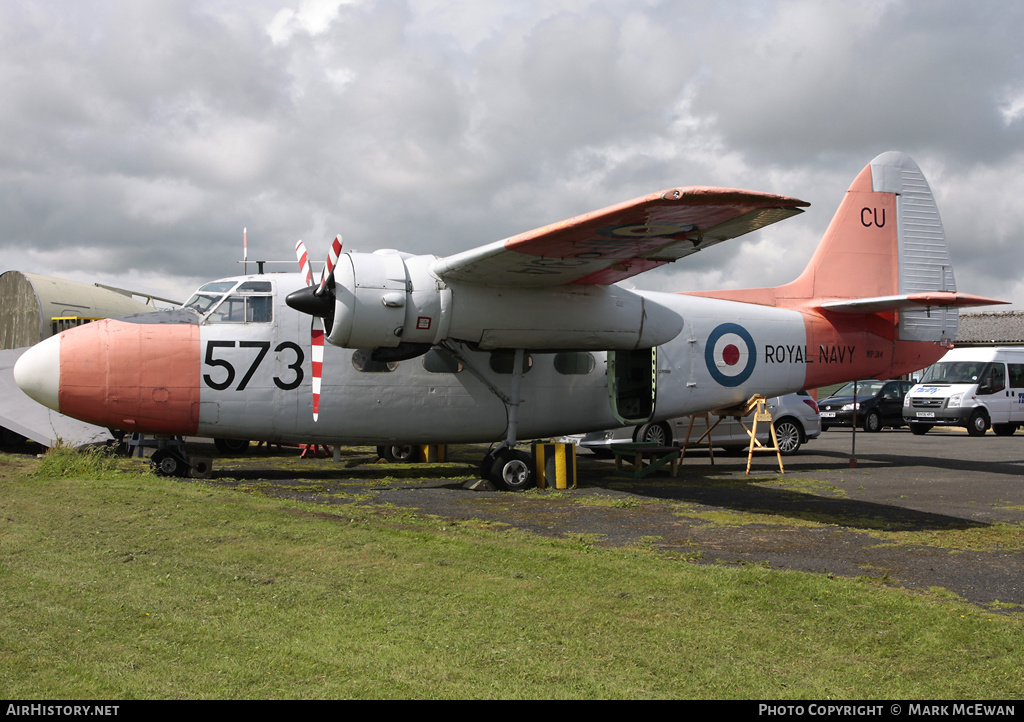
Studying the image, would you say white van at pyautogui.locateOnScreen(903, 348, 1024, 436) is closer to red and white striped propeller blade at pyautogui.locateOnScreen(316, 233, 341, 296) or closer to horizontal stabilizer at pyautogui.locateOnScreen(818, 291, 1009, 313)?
horizontal stabilizer at pyautogui.locateOnScreen(818, 291, 1009, 313)

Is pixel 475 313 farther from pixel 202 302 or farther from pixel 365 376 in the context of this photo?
pixel 202 302

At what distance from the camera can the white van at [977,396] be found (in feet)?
81.1

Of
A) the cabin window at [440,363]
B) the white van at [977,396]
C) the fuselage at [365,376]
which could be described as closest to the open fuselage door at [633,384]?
the fuselage at [365,376]

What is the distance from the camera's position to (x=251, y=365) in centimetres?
1102

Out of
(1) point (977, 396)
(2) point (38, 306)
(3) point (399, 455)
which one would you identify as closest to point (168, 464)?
(3) point (399, 455)

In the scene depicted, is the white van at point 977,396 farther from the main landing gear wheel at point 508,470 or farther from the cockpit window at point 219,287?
the cockpit window at point 219,287

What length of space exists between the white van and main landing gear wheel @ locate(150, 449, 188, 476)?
22587 millimetres

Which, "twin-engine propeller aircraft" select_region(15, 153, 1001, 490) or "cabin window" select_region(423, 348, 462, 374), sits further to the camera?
"cabin window" select_region(423, 348, 462, 374)

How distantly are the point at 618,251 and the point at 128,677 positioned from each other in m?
7.20

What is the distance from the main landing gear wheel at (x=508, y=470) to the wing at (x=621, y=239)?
2.46 metres

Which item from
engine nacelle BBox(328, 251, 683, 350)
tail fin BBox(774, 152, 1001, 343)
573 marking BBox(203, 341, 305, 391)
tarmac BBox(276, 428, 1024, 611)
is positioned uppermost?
tail fin BBox(774, 152, 1001, 343)

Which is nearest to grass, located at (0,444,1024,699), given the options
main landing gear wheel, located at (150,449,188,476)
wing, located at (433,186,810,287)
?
wing, located at (433,186,810,287)

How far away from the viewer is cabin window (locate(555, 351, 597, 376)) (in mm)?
12438

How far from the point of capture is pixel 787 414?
17.9 meters
